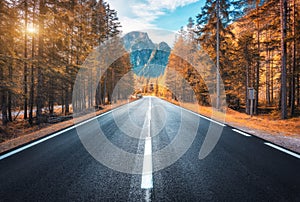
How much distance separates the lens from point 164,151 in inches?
181

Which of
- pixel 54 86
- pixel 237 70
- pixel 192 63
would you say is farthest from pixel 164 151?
pixel 192 63

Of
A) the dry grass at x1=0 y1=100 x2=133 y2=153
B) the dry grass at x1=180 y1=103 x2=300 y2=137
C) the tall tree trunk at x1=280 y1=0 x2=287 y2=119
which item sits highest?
the tall tree trunk at x1=280 y1=0 x2=287 y2=119

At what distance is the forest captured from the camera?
11744mm

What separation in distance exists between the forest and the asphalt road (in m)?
7.49

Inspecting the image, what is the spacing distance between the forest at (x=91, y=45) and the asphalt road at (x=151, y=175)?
7.49 meters

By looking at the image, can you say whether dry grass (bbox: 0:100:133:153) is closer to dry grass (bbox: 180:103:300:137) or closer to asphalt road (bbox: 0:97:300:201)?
asphalt road (bbox: 0:97:300:201)

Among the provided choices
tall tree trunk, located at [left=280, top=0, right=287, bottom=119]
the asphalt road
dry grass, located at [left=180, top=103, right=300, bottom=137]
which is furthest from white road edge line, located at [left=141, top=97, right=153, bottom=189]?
tall tree trunk, located at [left=280, top=0, right=287, bottom=119]

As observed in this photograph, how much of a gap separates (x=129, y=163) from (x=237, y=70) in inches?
798

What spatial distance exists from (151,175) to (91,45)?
22.6 metres

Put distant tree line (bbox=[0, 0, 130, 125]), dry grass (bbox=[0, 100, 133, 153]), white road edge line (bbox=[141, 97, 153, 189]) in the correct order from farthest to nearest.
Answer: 1. distant tree line (bbox=[0, 0, 130, 125])
2. dry grass (bbox=[0, 100, 133, 153])
3. white road edge line (bbox=[141, 97, 153, 189])

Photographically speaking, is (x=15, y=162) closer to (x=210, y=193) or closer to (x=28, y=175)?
(x=28, y=175)

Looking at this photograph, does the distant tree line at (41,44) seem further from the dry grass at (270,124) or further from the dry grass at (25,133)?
the dry grass at (270,124)

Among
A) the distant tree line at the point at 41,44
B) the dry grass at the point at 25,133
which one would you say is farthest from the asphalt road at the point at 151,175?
the distant tree line at the point at 41,44

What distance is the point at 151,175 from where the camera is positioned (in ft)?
10.4
